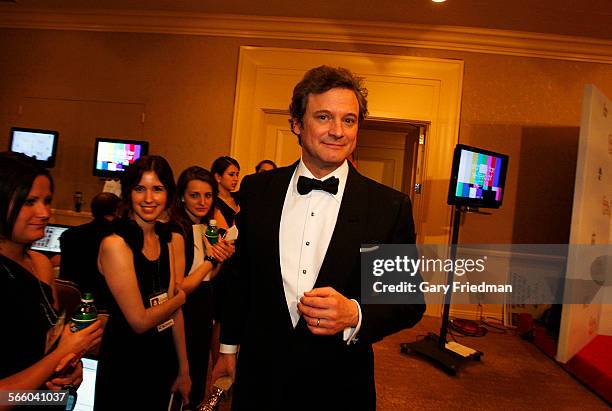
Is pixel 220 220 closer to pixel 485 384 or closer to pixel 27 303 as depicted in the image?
pixel 27 303

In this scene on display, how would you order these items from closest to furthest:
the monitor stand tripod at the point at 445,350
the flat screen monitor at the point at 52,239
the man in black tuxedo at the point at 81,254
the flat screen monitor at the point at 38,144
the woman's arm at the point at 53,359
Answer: the woman's arm at the point at 53,359, the man in black tuxedo at the point at 81,254, the monitor stand tripod at the point at 445,350, the flat screen monitor at the point at 52,239, the flat screen monitor at the point at 38,144

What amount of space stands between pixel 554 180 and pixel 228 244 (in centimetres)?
445

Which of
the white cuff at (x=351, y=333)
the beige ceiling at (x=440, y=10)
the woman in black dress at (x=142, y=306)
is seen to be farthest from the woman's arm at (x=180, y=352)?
the beige ceiling at (x=440, y=10)

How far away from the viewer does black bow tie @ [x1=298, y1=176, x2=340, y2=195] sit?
4.34 ft

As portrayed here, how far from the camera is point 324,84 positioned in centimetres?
132

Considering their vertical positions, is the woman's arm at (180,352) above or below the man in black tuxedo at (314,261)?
below

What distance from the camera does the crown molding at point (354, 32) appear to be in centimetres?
455

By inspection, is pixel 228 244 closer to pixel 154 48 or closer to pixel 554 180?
pixel 154 48

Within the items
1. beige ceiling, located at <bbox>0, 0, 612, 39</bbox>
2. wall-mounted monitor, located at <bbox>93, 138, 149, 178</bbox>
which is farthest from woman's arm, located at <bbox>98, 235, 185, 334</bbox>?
beige ceiling, located at <bbox>0, 0, 612, 39</bbox>

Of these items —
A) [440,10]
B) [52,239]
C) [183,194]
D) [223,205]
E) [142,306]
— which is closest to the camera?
[142,306]

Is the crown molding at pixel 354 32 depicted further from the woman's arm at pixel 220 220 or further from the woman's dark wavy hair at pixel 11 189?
the woman's dark wavy hair at pixel 11 189

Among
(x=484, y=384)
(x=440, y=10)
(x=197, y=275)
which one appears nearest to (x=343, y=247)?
(x=197, y=275)

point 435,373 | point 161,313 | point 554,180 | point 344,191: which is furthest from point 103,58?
point 554,180

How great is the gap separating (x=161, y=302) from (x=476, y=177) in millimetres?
3388
